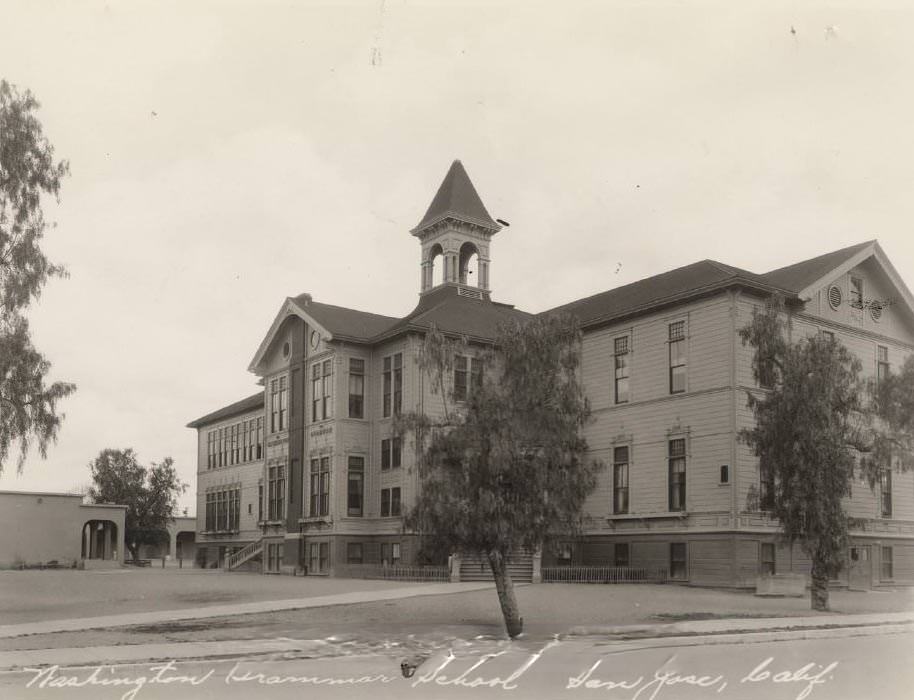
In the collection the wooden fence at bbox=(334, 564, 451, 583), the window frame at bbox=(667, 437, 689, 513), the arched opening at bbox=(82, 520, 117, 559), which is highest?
the window frame at bbox=(667, 437, 689, 513)

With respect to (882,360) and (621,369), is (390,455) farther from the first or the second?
(882,360)

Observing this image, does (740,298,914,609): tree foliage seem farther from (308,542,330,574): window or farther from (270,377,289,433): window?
(270,377,289,433): window

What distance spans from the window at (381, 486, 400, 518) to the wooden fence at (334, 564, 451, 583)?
9.10 ft

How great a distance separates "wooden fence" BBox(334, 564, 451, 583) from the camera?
3691 cm

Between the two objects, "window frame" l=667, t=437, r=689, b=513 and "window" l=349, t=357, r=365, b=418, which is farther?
"window" l=349, t=357, r=365, b=418

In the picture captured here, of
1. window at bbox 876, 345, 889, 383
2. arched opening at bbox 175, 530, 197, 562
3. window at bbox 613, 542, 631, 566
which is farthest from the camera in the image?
arched opening at bbox 175, 530, 197, 562

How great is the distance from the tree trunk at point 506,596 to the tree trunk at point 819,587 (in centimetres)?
996

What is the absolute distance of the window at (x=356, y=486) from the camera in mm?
44281

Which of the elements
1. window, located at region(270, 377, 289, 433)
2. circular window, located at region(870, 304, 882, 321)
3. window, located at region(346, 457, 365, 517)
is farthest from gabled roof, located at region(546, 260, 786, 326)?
window, located at region(270, 377, 289, 433)

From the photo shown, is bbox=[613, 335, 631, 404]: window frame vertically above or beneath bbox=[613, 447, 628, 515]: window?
above

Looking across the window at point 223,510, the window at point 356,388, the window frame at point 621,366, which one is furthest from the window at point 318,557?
the window at point 223,510

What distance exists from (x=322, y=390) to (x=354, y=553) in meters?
7.27

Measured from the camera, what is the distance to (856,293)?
38000 millimetres

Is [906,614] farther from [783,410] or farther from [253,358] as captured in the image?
[253,358]
